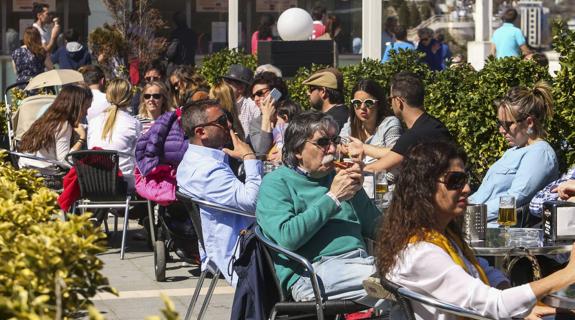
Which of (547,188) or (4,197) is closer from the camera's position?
(4,197)

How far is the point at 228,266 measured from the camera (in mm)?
6020

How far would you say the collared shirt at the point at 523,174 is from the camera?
6680mm

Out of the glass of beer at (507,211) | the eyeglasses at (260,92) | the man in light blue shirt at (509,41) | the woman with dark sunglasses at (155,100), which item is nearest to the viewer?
the glass of beer at (507,211)

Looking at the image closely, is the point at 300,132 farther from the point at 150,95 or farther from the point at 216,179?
the point at 150,95

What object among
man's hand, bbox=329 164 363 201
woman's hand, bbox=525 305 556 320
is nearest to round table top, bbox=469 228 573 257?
man's hand, bbox=329 164 363 201

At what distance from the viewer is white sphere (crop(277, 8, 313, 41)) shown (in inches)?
596

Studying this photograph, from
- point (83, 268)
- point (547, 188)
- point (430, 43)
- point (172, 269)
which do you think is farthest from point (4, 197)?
point (430, 43)

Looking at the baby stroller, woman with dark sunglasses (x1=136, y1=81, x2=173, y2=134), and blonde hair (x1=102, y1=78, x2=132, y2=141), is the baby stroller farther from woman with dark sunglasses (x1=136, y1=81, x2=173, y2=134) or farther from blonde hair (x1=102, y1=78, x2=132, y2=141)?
woman with dark sunglasses (x1=136, y1=81, x2=173, y2=134)

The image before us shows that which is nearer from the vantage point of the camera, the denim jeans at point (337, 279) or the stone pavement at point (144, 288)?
the denim jeans at point (337, 279)

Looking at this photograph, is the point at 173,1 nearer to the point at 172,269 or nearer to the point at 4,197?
the point at 172,269

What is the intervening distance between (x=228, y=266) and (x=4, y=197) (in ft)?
8.11

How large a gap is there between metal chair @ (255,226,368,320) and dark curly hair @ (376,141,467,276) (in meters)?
0.82

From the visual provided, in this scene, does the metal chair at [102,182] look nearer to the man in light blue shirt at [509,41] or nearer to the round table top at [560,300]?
the round table top at [560,300]

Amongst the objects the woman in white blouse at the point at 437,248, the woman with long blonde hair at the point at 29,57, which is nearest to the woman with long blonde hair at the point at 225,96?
the woman in white blouse at the point at 437,248
